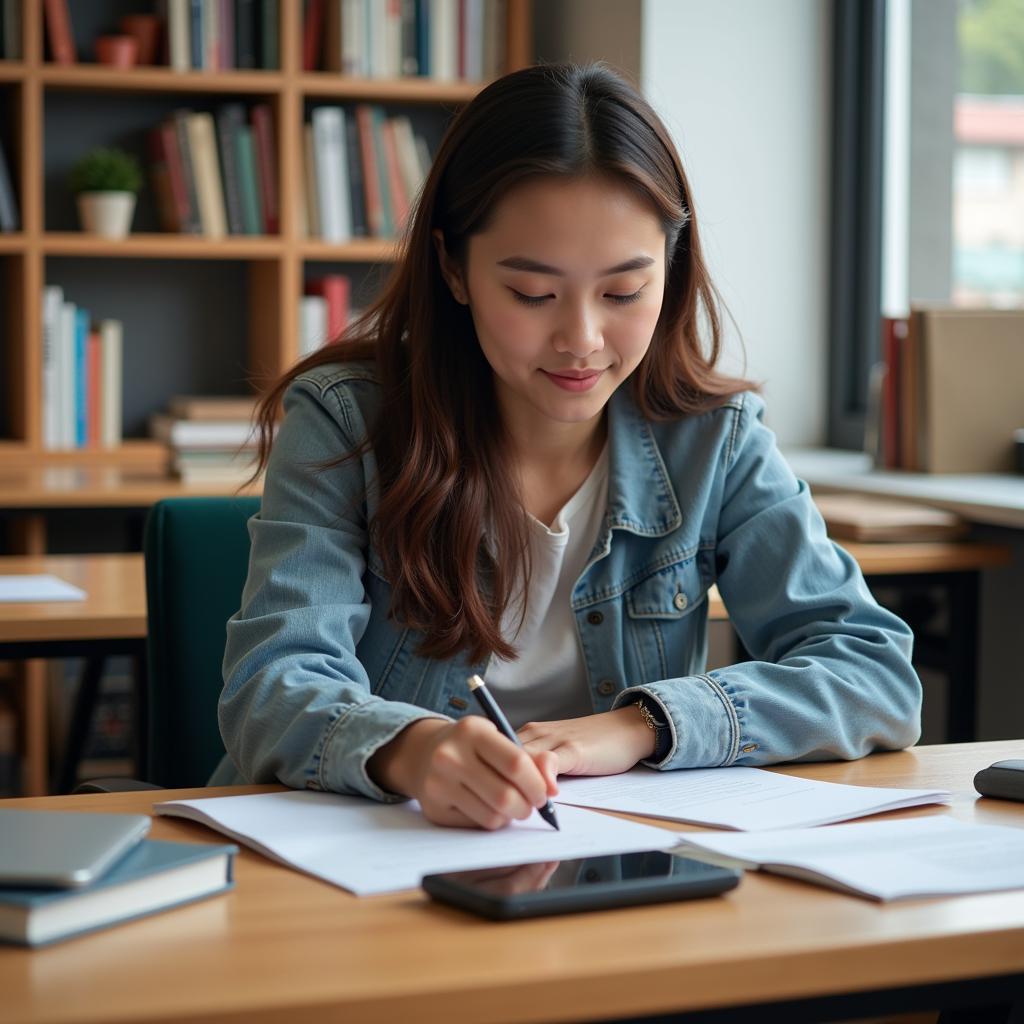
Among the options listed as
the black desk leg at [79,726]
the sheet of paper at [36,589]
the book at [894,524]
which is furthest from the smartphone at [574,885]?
the black desk leg at [79,726]

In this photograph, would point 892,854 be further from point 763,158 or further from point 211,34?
point 211,34

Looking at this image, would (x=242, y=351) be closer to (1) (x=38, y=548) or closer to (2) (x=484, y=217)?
(1) (x=38, y=548)

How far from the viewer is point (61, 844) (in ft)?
2.79

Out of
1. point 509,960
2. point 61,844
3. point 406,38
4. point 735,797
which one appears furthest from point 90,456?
point 509,960

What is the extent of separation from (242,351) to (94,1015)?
3291 millimetres

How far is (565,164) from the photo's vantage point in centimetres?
135

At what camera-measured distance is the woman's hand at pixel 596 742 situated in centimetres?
119

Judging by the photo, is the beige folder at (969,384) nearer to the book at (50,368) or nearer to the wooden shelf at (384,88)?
the wooden shelf at (384,88)

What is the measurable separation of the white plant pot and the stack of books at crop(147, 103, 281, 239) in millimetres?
132

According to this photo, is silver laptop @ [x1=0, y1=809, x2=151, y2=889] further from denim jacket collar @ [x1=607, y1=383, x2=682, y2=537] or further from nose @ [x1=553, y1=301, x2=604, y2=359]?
denim jacket collar @ [x1=607, y1=383, x2=682, y2=537]

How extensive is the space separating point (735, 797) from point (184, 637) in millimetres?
735

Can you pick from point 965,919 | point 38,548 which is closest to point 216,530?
point 965,919

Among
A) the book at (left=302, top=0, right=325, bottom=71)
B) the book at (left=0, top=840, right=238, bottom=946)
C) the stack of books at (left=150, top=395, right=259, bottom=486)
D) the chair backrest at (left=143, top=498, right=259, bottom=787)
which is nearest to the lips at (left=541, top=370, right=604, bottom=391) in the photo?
the chair backrest at (left=143, top=498, right=259, bottom=787)

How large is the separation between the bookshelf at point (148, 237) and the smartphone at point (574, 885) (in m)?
2.54
